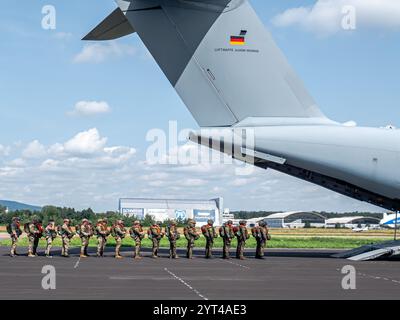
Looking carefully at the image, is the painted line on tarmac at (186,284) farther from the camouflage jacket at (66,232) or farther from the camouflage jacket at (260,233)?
the camouflage jacket at (66,232)

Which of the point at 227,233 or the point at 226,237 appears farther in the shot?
the point at 227,233

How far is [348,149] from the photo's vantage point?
20.5 m

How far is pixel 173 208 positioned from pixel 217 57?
61461mm

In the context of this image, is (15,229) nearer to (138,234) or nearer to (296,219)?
(138,234)

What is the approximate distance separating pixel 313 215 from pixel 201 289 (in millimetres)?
130876

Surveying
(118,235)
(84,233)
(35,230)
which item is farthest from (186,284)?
(35,230)

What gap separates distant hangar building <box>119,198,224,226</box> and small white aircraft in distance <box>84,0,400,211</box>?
54.4 meters

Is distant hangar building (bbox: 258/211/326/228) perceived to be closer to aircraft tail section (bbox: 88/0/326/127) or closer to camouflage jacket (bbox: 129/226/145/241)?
camouflage jacket (bbox: 129/226/145/241)

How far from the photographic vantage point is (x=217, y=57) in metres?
20.0

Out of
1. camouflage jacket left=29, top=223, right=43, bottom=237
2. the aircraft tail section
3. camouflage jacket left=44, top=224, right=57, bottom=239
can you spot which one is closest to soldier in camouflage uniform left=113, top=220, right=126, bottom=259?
camouflage jacket left=44, top=224, right=57, bottom=239

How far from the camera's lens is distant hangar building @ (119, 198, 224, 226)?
75875 mm

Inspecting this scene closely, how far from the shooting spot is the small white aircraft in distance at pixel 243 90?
64.9ft

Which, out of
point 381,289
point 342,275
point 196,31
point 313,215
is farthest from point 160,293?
point 313,215

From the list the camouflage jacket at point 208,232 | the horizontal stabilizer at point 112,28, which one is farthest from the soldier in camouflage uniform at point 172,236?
the horizontal stabilizer at point 112,28
